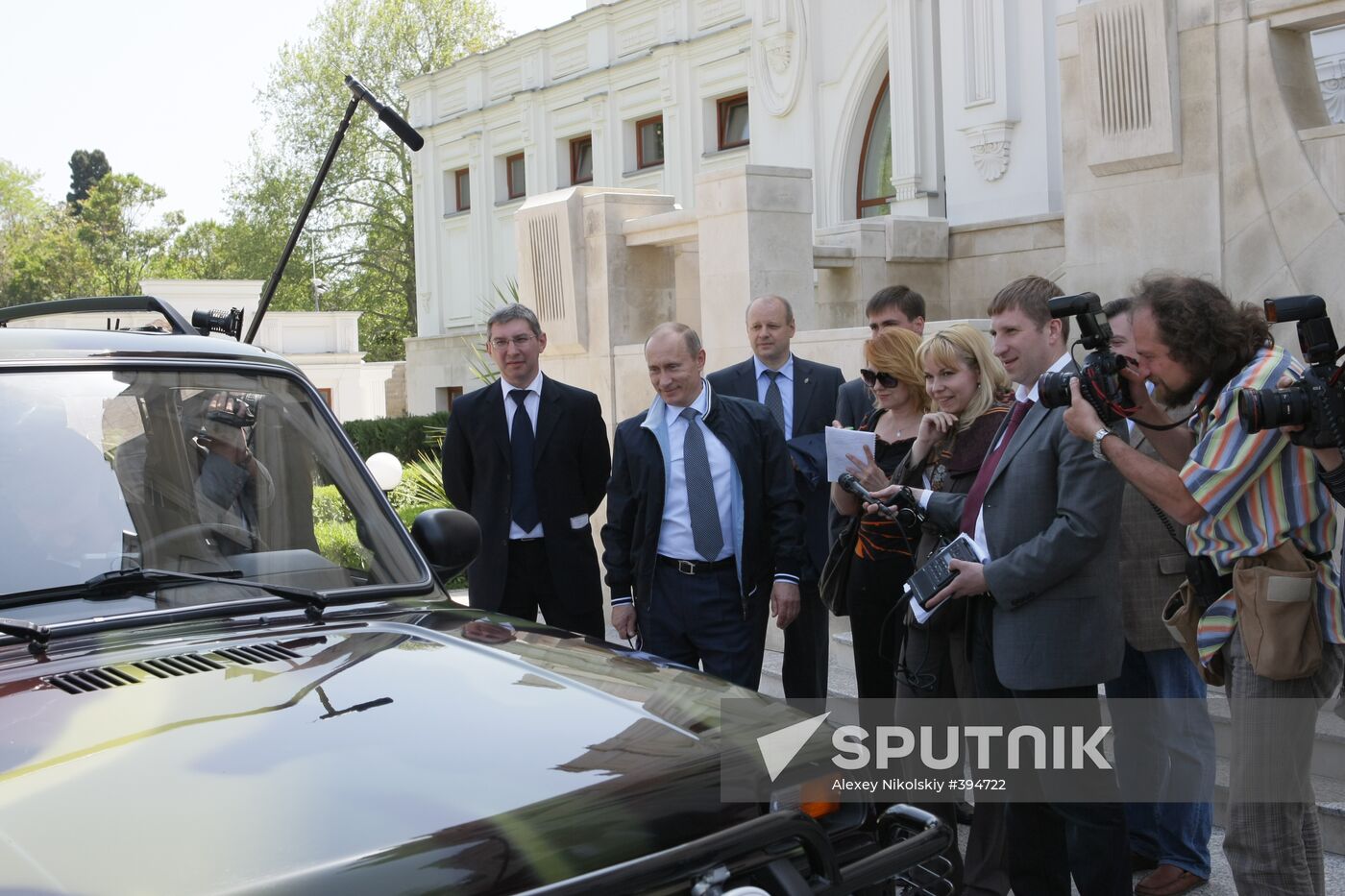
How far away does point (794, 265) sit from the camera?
34.0 feet

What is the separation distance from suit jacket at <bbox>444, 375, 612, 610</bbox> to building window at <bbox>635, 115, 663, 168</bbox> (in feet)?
81.8

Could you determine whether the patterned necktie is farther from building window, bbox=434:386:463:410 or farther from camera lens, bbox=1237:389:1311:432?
building window, bbox=434:386:463:410

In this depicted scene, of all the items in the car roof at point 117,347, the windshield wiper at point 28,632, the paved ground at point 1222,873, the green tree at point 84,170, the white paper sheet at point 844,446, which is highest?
the green tree at point 84,170

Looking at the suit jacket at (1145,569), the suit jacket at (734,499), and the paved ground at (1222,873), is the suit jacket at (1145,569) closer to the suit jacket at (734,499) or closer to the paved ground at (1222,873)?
the paved ground at (1222,873)

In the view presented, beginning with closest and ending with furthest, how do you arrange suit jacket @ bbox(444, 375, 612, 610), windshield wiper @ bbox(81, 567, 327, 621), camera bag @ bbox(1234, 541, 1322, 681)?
windshield wiper @ bbox(81, 567, 327, 621) < camera bag @ bbox(1234, 541, 1322, 681) < suit jacket @ bbox(444, 375, 612, 610)

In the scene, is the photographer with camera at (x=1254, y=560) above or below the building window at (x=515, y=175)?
below

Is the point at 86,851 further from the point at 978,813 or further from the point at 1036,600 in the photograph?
the point at 978,813

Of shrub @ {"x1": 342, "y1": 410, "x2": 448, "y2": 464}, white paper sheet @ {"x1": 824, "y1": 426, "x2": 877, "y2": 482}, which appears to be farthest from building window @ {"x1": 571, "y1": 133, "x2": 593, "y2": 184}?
white paper sheet @ {"x1": 824, "y1": 426, "x2": 877, "y2": 482}

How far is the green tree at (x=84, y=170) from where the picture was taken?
101 metres

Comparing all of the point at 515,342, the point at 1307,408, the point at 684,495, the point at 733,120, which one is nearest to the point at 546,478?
the point at 515,342

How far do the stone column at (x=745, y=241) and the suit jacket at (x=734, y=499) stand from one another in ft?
14.7

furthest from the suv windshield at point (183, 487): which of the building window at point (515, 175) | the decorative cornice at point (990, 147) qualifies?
the building window at point (515, 175)

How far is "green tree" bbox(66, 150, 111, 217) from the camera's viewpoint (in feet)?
332

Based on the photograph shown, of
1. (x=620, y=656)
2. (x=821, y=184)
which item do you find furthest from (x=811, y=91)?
(x=620, y=656)
